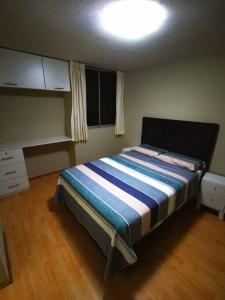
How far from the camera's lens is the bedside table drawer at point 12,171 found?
2563mm

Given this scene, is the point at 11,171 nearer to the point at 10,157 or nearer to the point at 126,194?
the point at 10,157

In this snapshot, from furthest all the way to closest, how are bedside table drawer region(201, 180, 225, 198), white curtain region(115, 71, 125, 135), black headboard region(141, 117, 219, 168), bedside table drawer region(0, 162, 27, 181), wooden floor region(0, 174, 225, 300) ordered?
white curtain region(115, 71, 125, 135), bedside table drawer region(0, 162, 27, 181), black headboard region(141, 117, 219, 168), bedside table drawer region(201, 180, 225, 198), wooden floor region(0, 174, 225, 300)

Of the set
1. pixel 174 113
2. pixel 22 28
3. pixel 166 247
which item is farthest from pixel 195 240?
pixel 22 28

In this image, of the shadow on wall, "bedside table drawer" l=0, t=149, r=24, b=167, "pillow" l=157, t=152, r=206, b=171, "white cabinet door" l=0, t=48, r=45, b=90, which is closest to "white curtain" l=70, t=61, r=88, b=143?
"white cabinet door" l=0, t=48, r=45, b=90

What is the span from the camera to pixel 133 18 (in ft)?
4.74

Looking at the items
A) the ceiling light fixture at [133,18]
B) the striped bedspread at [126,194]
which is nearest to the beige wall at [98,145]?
the striped bedspread at [126,194]

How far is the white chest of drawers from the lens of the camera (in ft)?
8.31

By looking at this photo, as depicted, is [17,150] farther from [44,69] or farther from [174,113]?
[174,113]

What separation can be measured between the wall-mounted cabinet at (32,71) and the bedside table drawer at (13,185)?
1.56 metres

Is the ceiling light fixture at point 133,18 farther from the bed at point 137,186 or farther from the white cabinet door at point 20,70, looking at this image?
the bed at point 137,186

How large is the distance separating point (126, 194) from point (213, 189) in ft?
4.56

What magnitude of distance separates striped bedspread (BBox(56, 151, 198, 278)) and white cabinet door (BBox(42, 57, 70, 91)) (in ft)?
5.23

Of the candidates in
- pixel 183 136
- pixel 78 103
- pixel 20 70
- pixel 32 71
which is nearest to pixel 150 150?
pixel 183 136

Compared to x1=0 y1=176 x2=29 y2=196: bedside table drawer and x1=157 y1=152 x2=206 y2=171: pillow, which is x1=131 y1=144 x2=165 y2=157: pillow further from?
x1=0 y1=176 x2=29 y2=196: bedside table drawer
